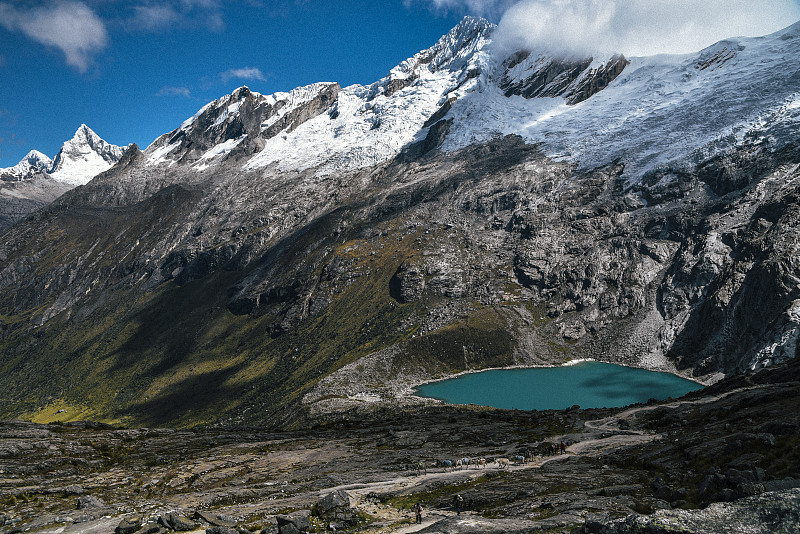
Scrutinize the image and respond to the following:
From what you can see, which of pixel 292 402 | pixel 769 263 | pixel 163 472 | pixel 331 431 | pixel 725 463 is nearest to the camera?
pixel 725 463

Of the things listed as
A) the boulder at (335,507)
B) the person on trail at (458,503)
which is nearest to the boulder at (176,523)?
the boulder at (335,507)

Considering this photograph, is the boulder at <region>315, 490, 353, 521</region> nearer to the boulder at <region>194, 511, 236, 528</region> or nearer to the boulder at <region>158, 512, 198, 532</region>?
the boulder at <region>194, 511, 236, 528</region>

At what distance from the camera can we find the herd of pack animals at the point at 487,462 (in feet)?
178

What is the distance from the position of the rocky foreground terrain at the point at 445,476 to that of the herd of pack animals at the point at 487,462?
18.1 inches

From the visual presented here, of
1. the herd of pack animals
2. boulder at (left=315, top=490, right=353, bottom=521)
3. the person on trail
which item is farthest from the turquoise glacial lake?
boulder at (left=315, top=490, right=353, bottom=521)

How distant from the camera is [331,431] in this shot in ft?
344

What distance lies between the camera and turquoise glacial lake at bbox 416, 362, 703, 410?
150500 millimetres

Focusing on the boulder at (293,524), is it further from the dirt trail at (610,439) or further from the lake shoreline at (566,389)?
the lake shoreline at (566,389)

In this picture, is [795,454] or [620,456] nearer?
[795,454]

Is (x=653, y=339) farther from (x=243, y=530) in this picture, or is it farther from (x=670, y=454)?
(x=243, y=530)

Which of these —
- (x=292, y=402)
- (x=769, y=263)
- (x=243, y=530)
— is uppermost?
(x=769, y=263)

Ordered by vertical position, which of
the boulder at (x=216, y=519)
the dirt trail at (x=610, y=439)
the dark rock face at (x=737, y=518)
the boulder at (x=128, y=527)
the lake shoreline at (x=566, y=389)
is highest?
the dark rock face at (x=737, y=518)

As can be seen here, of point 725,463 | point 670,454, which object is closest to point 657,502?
point 725,463

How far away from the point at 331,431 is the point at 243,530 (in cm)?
7860
